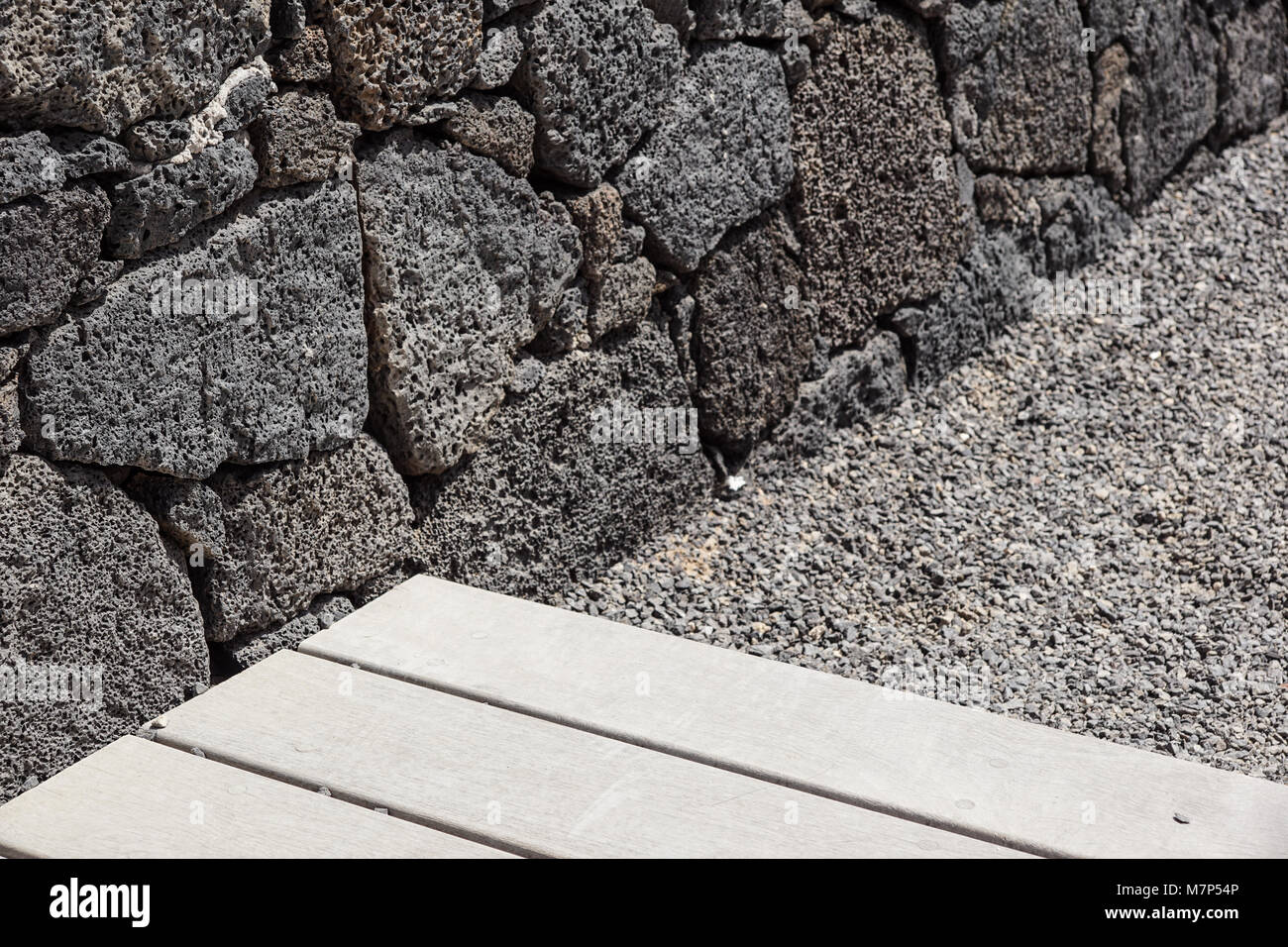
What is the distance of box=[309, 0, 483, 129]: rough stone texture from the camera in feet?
7.14

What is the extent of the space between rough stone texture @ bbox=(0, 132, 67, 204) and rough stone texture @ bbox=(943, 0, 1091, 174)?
2.51 meters

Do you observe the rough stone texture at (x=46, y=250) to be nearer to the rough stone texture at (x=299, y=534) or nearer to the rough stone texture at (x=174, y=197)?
the rough stone texture at (x=174, y=197)

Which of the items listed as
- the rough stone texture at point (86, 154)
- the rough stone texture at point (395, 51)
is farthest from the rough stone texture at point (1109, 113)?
the rough stone texture at point (86, 154)

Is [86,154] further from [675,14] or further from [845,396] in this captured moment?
[845,396]

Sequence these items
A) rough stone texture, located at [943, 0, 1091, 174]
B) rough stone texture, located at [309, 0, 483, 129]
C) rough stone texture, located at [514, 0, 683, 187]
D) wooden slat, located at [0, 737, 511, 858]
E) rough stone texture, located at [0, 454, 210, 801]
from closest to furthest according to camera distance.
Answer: wooden slat, located at [0, 737, 511, 858], rough stone texture, located at [0, 454, 210, 801], rough stone texture, located at [309, 0, 483, 129], rough stone texture, located at [514, 0, 683, 187], rough stone texture, located at [943, 0, 1091, 174]

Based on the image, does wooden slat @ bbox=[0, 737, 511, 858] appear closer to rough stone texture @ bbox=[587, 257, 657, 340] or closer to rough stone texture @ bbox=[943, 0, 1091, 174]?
rough stone texture @ bbox=[587, 257, 657, 340]

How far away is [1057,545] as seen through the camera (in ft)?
10.3

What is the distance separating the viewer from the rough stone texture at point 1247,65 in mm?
4770

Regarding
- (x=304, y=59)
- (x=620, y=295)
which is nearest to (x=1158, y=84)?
(x=620, y=295)

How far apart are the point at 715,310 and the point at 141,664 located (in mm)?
1548

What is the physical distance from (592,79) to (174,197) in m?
0.99

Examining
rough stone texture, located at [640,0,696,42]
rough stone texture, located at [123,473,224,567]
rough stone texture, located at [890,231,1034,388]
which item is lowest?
rough stone texture, located at [123,473,224,567]

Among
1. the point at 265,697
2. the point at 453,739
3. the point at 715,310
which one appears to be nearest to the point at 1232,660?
the point at 715,310

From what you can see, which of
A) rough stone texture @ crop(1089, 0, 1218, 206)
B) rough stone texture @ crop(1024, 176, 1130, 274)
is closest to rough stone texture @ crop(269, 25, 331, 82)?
rough stone texture @ crop(1024, 176, 1130, 274)
